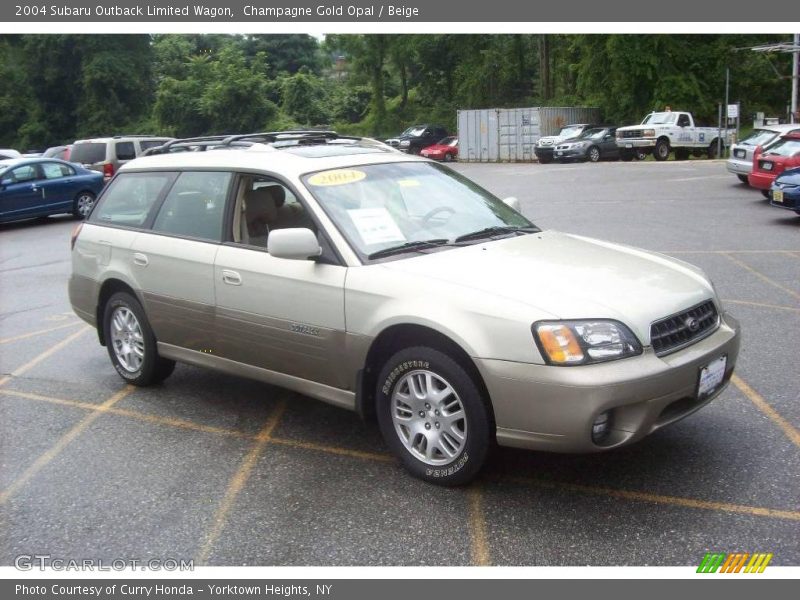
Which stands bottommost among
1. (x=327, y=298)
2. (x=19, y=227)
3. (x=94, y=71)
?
(x=19, y=227)

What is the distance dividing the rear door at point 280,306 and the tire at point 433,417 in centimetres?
38

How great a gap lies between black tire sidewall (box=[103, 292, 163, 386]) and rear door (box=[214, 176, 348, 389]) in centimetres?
84

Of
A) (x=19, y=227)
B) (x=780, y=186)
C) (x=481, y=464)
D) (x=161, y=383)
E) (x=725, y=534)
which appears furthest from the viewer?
(x=19, y=227)

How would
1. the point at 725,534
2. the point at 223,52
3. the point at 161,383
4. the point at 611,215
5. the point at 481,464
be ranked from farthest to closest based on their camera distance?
the point at 223,52, the point at 611,215, the point at 161,383, the point at 481,464, the point at 725,534

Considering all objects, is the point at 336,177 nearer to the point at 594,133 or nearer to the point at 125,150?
the point at 125,150

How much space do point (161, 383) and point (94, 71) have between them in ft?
174

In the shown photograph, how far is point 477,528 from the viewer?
3826mm

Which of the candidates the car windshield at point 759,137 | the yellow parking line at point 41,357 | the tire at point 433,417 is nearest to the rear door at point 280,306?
the tire at point 433,417

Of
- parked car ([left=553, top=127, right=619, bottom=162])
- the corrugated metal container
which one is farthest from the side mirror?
the corrugated metal container

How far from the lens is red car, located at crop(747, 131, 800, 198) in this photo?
15.8 m

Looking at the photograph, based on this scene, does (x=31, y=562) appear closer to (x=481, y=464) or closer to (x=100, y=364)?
(x=481, y=464)

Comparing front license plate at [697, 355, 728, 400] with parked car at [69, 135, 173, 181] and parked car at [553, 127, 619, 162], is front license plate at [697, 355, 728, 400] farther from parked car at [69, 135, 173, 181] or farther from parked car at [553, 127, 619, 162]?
parked car at [553, 127, 619, 162]

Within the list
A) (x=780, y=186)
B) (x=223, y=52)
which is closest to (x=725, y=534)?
(x=780, y=186)

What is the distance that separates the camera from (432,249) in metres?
4.63
